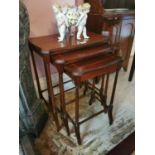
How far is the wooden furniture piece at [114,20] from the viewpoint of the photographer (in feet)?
5.83

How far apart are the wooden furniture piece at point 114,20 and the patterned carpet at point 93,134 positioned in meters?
0.76

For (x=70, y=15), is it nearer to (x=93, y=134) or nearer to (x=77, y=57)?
(x=77, y=57)

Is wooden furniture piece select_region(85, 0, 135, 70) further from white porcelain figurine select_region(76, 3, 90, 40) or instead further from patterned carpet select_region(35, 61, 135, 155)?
patterned carpet select_region(35, 61, 135, 155)

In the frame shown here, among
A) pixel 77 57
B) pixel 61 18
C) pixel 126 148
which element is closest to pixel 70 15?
pixel 61 18

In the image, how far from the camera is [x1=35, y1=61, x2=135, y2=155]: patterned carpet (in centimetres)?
137

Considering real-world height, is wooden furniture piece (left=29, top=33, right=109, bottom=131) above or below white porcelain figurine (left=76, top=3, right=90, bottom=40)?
below

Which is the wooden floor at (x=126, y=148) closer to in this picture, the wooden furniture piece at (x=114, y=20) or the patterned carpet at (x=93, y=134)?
the patterned carpet at (x=93, y=134)

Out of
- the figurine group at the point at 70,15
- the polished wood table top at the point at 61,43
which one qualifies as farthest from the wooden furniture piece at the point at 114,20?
the figurine group at the point at 70,15

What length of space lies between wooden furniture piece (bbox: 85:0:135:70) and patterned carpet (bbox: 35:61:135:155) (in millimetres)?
763

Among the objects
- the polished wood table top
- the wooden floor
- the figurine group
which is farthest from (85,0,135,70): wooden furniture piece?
the wooden floor

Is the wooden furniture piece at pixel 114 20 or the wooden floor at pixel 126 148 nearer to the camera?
the wooden floor at pixel 126 148
